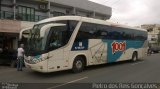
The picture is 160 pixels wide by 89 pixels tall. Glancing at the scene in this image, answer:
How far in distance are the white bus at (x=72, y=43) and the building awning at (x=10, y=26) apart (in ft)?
28.9

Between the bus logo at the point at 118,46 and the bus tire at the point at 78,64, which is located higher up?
the bus logo at the point at 118,46

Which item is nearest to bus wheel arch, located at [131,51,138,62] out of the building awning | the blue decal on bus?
the blue decal on bus

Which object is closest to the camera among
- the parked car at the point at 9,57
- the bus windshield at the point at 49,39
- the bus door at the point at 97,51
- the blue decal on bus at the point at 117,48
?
the bus windshield at the point at 49,39

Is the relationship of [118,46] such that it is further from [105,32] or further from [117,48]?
[105,32]

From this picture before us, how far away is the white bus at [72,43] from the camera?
11453 millimetres

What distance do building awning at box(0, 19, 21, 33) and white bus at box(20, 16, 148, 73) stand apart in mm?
8814

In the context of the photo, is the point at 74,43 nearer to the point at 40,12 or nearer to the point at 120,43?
the point at 120,43

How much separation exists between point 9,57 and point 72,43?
22.1 feet

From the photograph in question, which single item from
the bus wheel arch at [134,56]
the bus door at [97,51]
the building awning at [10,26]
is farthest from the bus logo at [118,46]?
the building awning at [10,26]

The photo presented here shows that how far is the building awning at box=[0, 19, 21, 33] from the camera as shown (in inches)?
813

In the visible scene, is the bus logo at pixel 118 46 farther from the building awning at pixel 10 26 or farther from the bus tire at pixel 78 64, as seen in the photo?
the building awning at pixel 10 26

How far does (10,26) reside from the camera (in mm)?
21438

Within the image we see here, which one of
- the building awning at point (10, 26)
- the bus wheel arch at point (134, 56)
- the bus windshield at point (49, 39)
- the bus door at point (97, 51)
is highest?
the building awning at point (10, 26)

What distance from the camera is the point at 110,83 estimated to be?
33.2 ft
